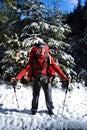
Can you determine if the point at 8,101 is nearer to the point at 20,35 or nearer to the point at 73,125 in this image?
the point at 73,125

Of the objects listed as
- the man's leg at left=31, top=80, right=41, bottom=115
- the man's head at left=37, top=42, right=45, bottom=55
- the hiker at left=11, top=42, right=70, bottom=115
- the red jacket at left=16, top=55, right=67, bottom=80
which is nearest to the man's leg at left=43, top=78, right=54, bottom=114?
the hiker at left=11, top=42, right=70, bottom=115

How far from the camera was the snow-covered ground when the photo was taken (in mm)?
7203

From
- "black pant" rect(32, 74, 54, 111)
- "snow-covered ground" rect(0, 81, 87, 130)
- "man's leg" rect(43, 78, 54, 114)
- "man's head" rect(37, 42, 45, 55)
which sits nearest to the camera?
"snow-covered ground" rect(0, 81, 87, 130)

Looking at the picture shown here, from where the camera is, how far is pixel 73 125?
22.9ft

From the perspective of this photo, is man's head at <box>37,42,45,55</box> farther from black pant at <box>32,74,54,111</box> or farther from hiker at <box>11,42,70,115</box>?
black pant at <box>32,74,54,111</box>

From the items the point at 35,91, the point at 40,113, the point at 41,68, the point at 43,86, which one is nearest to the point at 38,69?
the point at 41,68

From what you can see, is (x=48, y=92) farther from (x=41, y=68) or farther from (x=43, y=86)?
(x=41, y=68)

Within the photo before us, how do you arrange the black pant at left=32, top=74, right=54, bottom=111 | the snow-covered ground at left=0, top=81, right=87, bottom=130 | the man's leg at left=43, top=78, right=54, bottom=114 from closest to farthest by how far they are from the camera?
the snow-covered ground at left=0, top=81, right=87, bottom=130, the black pant at left=32, top=74, right=54, bottom=111, the man's leg at left=43, top=78, right=54, bottom=114

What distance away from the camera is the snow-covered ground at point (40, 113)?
23.6 feet

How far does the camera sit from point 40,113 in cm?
867

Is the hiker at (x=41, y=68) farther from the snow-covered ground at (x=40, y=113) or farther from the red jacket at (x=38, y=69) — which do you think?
the snow-covered ground at (x=40, y=113)

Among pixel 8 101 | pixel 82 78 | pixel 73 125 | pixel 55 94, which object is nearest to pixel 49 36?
pixel 82 78

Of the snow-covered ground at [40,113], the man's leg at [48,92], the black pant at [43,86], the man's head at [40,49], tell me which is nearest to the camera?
the snow-covered ground at [40,113]

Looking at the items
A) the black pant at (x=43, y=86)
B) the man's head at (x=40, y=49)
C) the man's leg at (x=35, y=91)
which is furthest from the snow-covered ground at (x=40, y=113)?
the man's head at (x=40, y=49)
